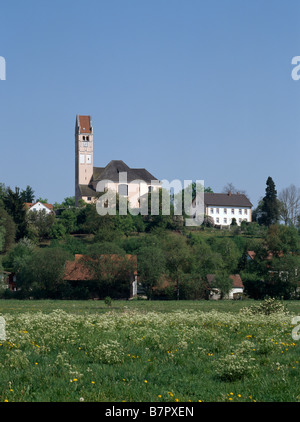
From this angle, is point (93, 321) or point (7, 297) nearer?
point (93, 321)

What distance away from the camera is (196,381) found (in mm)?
12242

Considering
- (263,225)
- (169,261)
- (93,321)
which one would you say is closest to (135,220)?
(263,225)

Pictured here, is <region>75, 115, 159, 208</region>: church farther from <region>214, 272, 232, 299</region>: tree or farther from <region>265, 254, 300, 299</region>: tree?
<region>214, 272, 232, 299</region>: tree

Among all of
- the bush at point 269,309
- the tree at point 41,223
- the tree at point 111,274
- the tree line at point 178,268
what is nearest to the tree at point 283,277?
the tree line at point 178,268

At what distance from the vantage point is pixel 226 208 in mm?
130500

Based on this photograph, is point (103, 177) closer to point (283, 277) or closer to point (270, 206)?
point (270, 206)

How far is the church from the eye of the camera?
12775cm

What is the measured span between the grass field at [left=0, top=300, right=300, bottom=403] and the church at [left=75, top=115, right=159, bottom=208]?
102 m

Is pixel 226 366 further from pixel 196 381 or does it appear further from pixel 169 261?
pixel 169 261

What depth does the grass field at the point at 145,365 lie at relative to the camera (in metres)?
11.2

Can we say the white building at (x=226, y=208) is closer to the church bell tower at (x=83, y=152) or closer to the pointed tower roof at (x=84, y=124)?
the church bell tower at (x=83, y=152)

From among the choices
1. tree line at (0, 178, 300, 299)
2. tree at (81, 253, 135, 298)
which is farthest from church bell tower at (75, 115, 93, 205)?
tree at (81, 253, 135, 298)

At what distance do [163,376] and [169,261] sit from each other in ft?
163

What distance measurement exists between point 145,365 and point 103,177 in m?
119
